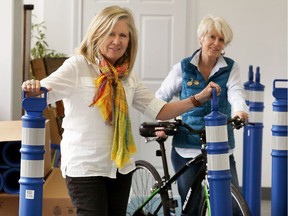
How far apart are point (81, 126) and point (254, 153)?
1356 mm

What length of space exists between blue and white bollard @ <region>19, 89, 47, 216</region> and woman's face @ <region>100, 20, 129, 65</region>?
1.20 feet

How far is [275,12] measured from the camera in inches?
204

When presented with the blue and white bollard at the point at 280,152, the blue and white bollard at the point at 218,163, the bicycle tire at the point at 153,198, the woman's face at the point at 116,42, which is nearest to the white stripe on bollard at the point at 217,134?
the blue and white bollard at the point at 218,163

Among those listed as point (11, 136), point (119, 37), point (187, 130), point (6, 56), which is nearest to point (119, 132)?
point (119, 37)

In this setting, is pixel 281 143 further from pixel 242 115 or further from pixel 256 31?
pixel 256 31

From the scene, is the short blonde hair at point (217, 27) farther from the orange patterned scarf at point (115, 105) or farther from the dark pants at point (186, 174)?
the orange patterned scarf at point (115, 105)

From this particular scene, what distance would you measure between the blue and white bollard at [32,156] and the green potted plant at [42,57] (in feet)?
8.87

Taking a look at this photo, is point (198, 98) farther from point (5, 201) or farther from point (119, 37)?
point (5, 201)

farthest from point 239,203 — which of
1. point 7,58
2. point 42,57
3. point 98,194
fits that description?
point 42,57

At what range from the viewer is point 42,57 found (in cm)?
498

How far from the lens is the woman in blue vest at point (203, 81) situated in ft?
10.1

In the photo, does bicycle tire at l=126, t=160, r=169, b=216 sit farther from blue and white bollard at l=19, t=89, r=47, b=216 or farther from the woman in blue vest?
blue and white bollard at l=19, t=89, r=47, b=216

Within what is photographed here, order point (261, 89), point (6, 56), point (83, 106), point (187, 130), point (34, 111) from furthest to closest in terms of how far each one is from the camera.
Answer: point (6, 56)
point (261, 89)
point (187, 130)
point (83, 106)
point (34, 111)

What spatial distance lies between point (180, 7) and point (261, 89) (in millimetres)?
1988
